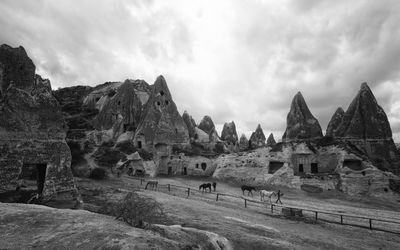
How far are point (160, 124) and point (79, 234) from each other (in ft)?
139

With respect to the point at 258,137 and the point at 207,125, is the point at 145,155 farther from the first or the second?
the point at 258,137

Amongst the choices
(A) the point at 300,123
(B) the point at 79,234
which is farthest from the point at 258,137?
(B) the point at 79,234

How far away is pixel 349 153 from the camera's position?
1151 inches

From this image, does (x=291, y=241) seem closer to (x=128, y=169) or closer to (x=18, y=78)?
(x=128, y=169)

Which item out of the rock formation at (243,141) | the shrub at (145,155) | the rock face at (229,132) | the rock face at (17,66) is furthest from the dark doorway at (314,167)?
the rock face at (229,132)

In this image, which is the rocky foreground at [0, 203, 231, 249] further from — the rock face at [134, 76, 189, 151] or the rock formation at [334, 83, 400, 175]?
the rock formation at [334, 83, 400, 175]

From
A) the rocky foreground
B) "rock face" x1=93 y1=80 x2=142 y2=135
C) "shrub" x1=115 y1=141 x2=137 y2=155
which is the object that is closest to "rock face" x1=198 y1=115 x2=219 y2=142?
"rock face" x1=93 y1=80 x2=142 y2=135

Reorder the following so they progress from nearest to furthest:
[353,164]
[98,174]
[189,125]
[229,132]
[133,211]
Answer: [133,211], [98,174], [353,164], [189,125], [229,132]

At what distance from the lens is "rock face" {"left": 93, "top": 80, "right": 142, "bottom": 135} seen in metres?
54.4

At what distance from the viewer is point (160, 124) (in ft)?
156

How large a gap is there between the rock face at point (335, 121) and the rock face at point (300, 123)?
2011mm

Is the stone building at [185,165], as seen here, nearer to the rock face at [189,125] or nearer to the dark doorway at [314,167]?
the dark doorway at [314,167]

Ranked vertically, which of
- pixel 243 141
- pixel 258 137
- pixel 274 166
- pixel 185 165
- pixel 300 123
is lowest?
pixel 185 165

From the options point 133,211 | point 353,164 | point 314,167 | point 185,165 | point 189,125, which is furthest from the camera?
point 189,125
